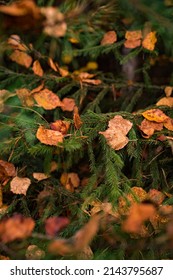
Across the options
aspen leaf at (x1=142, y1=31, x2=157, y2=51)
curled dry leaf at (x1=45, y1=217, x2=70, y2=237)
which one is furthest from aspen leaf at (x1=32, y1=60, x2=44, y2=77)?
curled dry leaf at (x1=45, y1=217, x2=70, y2=237)

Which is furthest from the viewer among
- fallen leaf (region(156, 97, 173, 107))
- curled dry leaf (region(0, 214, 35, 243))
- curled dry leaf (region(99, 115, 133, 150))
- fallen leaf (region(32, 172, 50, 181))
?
fallen leaf (region(156, 97, 173, 107))

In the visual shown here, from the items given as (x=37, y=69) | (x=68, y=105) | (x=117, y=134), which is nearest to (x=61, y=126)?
(x=117, y=134)

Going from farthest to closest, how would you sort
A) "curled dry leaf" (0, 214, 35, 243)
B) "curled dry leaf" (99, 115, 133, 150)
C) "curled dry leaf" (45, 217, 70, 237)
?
1. "curled dry leaf" (99, 115, 133, 150)
2. "curled dry leaf" (45, 217, 70, 237)
3. "curled dry leaf" (0, 214, 35, 243)

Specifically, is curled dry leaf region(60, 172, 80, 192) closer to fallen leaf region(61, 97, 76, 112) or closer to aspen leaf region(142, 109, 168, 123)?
fallen leaf region(61, 97, 76, 112)

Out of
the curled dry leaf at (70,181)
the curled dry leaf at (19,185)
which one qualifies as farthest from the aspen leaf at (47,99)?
the curled dry leaf at (19,185)

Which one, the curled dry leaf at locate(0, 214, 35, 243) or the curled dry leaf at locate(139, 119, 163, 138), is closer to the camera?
the curled dry leaf at locate(0, 214, 35, 243)
